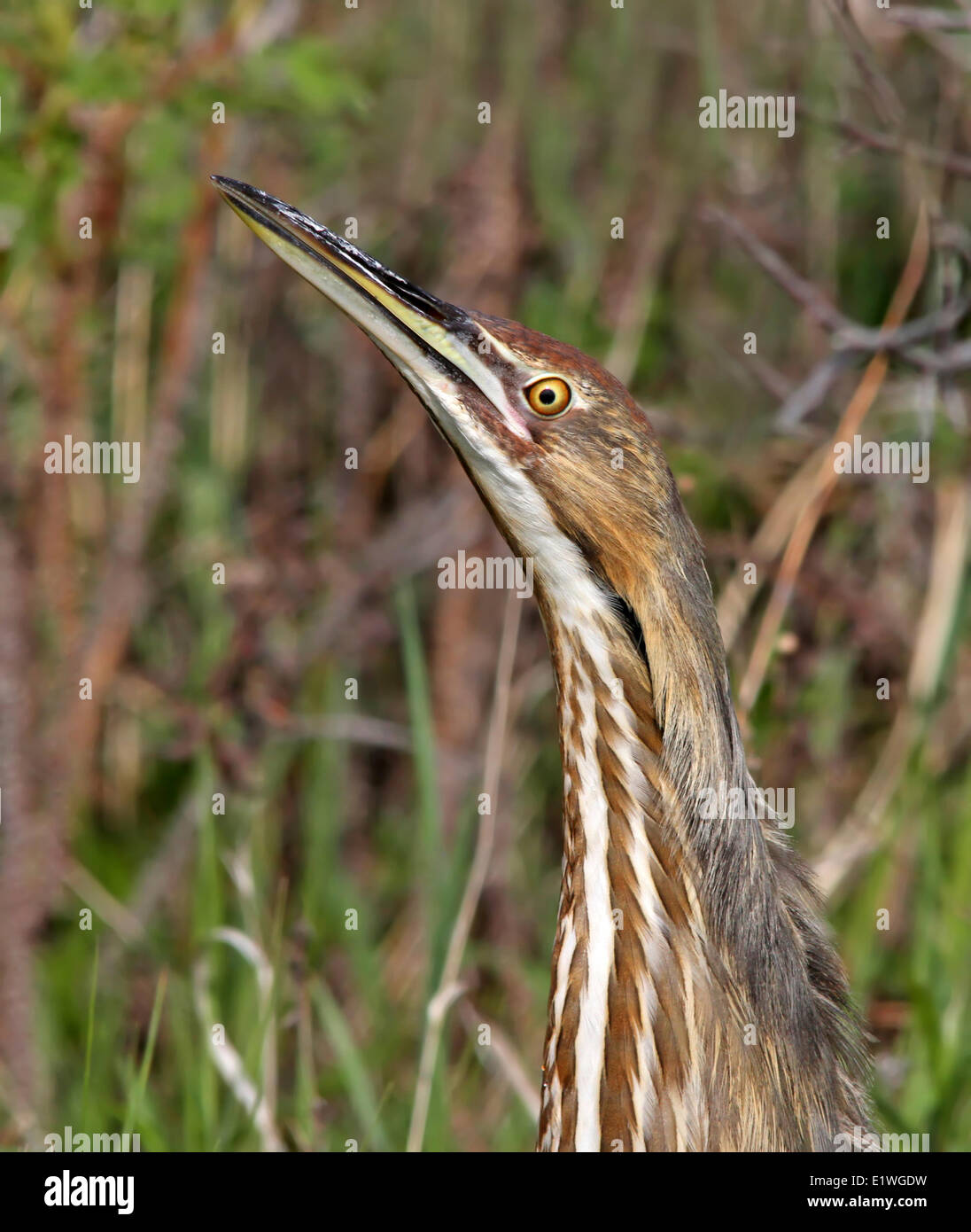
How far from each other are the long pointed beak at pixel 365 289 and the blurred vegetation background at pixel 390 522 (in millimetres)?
854

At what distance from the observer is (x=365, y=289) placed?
1.94 m

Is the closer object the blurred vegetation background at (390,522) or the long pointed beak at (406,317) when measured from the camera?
the long pointed beak at (406,317)

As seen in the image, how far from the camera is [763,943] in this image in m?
2.03

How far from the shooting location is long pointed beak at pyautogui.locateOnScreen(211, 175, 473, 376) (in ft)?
6.35

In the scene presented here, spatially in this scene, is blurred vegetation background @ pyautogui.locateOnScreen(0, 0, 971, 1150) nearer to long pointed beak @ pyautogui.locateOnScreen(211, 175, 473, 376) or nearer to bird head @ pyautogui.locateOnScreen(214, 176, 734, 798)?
bird head @ pyautogui.locateOnScreen(214, 176, 734, 798)

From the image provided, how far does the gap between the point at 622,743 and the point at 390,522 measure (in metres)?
2.58

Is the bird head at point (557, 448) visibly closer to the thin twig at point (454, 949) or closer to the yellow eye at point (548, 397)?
the yellow eye at point (548, 397)

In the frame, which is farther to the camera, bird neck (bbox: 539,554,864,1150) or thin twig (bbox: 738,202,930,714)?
thin twig (bbox: 738,202,930,714)

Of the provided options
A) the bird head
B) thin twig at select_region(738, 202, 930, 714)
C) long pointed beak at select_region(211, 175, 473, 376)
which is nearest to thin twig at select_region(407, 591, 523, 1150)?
thin twig at select_region(738, 202, 930, 714)

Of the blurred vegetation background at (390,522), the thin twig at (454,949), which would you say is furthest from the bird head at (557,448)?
the blurred vegetation background at (390,522)

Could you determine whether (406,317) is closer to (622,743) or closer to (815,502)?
(622,743)

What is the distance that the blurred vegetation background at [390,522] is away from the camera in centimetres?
301

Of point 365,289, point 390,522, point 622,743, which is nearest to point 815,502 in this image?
point 390,522

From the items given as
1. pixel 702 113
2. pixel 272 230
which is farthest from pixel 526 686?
pixel 272 230
